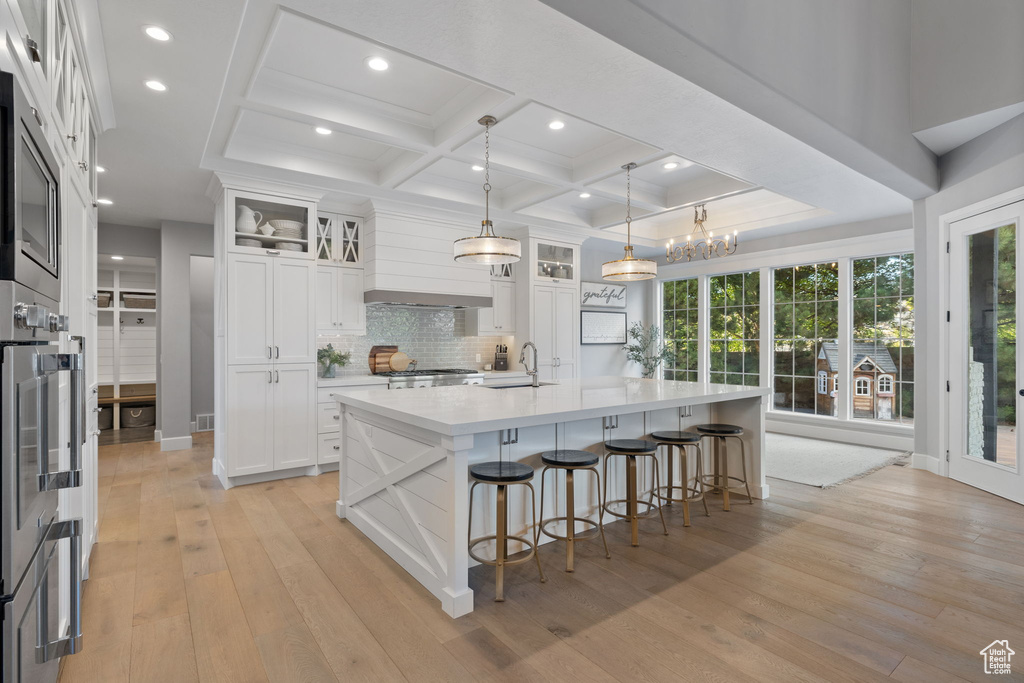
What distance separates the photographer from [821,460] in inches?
207

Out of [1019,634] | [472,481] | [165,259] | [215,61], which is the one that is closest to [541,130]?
[215,61]

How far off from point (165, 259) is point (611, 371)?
228 inches

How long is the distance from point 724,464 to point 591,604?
1.82 m

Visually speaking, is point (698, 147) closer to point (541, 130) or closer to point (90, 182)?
point (541, 130)

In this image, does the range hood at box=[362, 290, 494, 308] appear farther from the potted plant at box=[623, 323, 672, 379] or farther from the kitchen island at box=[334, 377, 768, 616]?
the potted plant at box=[623, 323, 672, 379]

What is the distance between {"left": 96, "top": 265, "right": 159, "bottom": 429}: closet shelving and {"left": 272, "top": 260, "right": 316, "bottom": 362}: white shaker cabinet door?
4.05 meters

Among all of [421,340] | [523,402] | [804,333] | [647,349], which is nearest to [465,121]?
[523,402]

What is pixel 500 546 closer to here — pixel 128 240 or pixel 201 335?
pixel 128 240

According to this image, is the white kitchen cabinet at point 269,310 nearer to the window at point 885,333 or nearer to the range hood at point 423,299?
the range hood at point 423,299

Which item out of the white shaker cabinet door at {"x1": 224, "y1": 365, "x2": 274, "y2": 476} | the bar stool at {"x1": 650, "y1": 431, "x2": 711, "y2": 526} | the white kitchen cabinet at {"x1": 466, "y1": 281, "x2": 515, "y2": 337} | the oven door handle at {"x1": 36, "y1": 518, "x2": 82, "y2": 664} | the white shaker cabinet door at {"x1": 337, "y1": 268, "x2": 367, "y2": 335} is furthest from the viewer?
the white kitchen cabinet at {"x1": 466, "y1": 281, "x2": 515, "y2": 337}

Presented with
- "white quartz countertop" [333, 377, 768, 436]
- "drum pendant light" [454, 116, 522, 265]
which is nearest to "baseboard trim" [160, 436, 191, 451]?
"white quartz countertop" [333, 377, 768, 436]

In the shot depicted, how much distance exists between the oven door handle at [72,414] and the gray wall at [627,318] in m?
6.44

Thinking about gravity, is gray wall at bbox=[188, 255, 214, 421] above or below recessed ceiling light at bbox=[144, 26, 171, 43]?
below

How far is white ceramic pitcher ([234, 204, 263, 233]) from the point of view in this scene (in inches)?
180
